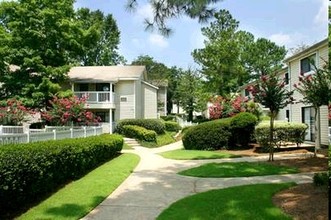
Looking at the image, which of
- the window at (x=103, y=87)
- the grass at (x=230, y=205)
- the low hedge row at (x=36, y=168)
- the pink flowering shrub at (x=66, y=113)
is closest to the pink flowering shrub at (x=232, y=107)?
the pink flowering shrub at (x=66, y=113)

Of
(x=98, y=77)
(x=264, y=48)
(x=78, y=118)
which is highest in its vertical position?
(x=264, y=48)

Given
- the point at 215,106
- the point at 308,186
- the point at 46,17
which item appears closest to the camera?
the point at 308,186

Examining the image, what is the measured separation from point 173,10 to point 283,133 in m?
11.8

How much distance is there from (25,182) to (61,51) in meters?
22.9

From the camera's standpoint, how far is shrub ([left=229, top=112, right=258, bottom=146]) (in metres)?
21.6

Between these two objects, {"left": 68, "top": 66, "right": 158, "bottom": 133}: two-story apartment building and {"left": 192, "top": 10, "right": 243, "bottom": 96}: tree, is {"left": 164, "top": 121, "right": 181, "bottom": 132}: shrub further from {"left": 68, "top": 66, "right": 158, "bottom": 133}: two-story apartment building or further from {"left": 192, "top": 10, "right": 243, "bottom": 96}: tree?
{"left": 192, "top": 10, "right": 243, "bottom": 96}: tree

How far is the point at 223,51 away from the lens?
134ft

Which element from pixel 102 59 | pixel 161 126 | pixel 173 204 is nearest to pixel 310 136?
pixel 161 126

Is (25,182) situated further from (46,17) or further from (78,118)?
(46,17)

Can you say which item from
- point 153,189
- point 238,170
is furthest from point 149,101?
point 153,189

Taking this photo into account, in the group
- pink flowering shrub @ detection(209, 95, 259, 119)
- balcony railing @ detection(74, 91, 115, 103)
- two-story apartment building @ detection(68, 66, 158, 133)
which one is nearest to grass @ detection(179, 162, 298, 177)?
pink flowering shrub @ detection(209, 95, 259, 119)

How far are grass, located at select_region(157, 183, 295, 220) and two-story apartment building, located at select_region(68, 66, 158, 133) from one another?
24.1m

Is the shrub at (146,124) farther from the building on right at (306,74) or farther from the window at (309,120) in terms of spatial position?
the window at (309,120)

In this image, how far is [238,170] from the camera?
1340 centimetres
